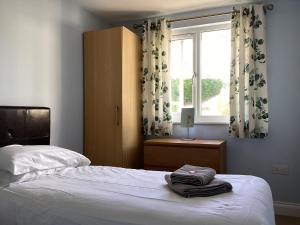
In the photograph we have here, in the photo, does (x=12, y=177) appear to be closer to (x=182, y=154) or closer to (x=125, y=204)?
(x=125, y=204)

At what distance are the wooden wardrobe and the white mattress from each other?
49.8 inches

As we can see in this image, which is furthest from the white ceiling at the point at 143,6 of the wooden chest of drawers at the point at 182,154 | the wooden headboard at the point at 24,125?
the wooden chest of drawers at the point at 182,154

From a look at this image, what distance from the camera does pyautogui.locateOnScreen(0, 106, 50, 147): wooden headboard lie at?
7.19 feet

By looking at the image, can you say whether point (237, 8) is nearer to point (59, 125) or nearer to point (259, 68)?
point (259, 68)

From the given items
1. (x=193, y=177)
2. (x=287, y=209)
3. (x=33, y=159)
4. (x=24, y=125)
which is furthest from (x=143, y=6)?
(x=287, y=209)

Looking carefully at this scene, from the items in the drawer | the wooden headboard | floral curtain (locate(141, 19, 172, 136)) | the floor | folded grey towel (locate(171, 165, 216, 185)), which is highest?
floral curtain (locate(141, 19, 172, 136))

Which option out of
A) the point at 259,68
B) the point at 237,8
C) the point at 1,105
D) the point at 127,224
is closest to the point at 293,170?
the point at 259,68

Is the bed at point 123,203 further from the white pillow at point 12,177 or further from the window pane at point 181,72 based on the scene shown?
the window pane at point 181,72

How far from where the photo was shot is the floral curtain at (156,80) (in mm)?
3377

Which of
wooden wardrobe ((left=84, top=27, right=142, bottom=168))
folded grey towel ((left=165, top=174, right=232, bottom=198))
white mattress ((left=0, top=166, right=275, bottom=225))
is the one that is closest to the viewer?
white mattress ((left=0, top=166, right=275, bottom=225))

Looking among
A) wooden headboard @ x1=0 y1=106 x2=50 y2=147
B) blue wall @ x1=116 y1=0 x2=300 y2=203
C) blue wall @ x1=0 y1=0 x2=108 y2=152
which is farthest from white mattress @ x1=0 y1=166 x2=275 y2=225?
blue wall @ x1=116 y1=0 x2=300 y2=203

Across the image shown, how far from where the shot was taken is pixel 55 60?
9.34 feet

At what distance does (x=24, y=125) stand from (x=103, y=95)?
1010mm

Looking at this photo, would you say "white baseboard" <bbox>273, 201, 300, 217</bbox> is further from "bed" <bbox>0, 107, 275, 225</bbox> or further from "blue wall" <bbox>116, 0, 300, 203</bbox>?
"bed" <bbox>0, 107, 275, 225</bbox>
